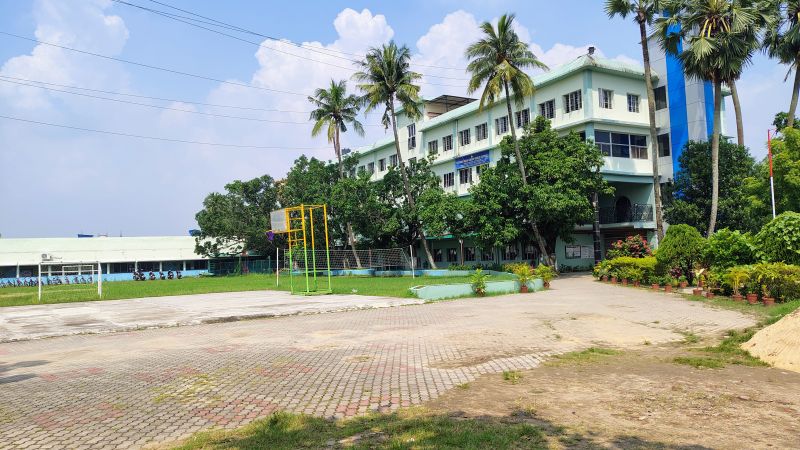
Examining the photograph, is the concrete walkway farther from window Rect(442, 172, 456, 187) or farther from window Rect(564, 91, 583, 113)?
window Rect(442, 172, 456, 187)

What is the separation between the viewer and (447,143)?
4675cm

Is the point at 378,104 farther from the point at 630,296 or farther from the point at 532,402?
the point at 532,402

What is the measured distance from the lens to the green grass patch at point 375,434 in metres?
4.62

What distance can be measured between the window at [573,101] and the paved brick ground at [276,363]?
2201 centimetres

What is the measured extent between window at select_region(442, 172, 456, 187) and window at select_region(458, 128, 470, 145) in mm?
2982

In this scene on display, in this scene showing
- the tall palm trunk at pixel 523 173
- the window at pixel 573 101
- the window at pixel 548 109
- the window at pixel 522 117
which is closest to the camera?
the tall palm trunk at pixel 523 173

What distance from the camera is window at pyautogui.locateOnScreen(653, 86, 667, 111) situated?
3531 cm

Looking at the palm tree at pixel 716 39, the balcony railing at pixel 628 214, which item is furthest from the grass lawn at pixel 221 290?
the palm tree at pixel 716 39

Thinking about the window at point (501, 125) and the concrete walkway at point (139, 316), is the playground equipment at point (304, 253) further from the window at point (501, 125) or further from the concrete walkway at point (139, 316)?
the window at point (501, 125)

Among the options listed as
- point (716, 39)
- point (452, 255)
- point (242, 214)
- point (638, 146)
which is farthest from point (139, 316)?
point (242, 214)

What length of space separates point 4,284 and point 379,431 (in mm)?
61380

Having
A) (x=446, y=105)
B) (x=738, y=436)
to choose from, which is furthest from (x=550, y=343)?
(x=446, y=105)

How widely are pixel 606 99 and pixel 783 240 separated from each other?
20.5 meters

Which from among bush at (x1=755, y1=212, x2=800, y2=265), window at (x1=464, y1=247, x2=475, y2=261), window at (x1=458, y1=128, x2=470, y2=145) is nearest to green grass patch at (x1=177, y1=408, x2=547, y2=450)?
bush at (x1=755, y1=212, x2=800, y2=265)
